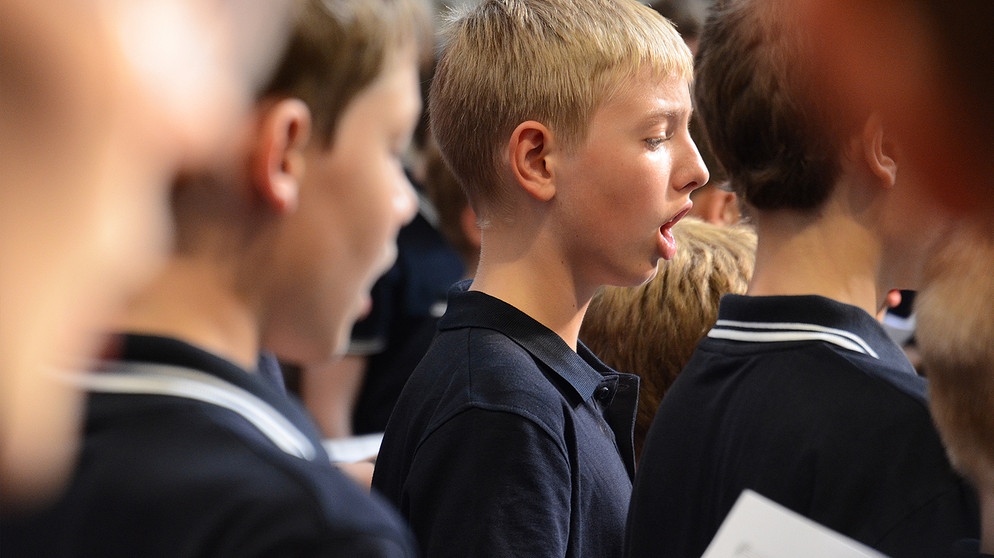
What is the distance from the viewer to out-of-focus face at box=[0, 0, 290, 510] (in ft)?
1.51

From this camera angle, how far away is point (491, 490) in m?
1.33

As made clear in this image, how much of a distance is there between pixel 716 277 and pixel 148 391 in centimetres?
121

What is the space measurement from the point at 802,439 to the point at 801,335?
0.43 feet

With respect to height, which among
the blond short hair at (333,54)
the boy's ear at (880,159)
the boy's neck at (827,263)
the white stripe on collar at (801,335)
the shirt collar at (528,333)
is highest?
the blond short hair at (333,54)

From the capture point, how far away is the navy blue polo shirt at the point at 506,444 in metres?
1.34

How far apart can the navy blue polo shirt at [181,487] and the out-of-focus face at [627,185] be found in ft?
2.67

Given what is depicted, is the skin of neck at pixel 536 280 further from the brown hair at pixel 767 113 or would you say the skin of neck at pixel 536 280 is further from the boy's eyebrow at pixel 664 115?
the brown hair at pixel 767 113

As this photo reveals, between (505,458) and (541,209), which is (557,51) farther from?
(505,458)

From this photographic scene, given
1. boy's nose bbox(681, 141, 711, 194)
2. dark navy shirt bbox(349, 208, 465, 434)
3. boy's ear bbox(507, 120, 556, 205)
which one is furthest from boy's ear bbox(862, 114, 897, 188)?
dark navy shirt bbox(349, 208, 465, 434)

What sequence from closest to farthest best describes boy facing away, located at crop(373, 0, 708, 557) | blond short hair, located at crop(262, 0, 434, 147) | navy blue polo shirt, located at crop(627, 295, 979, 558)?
blond short hair, located at crop(262, 0, 434, 147) → navy blue polo shirt, located at crop(627, 295, 979, 558) → boy facing away, located at crop(373, 0, 708, 557)

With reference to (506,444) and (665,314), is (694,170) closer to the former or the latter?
(665,314)

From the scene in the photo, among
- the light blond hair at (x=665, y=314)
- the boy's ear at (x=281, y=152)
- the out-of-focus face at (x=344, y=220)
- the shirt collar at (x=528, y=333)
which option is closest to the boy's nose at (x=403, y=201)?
the out-of-focus face at (x=344, y=220)

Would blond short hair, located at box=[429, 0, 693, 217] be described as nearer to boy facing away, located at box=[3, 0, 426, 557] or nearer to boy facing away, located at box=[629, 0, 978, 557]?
boy facing away, located at box=[629, 0, 978, 557]

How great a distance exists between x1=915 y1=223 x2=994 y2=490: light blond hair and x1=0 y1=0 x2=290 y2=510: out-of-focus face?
587 millimetres
